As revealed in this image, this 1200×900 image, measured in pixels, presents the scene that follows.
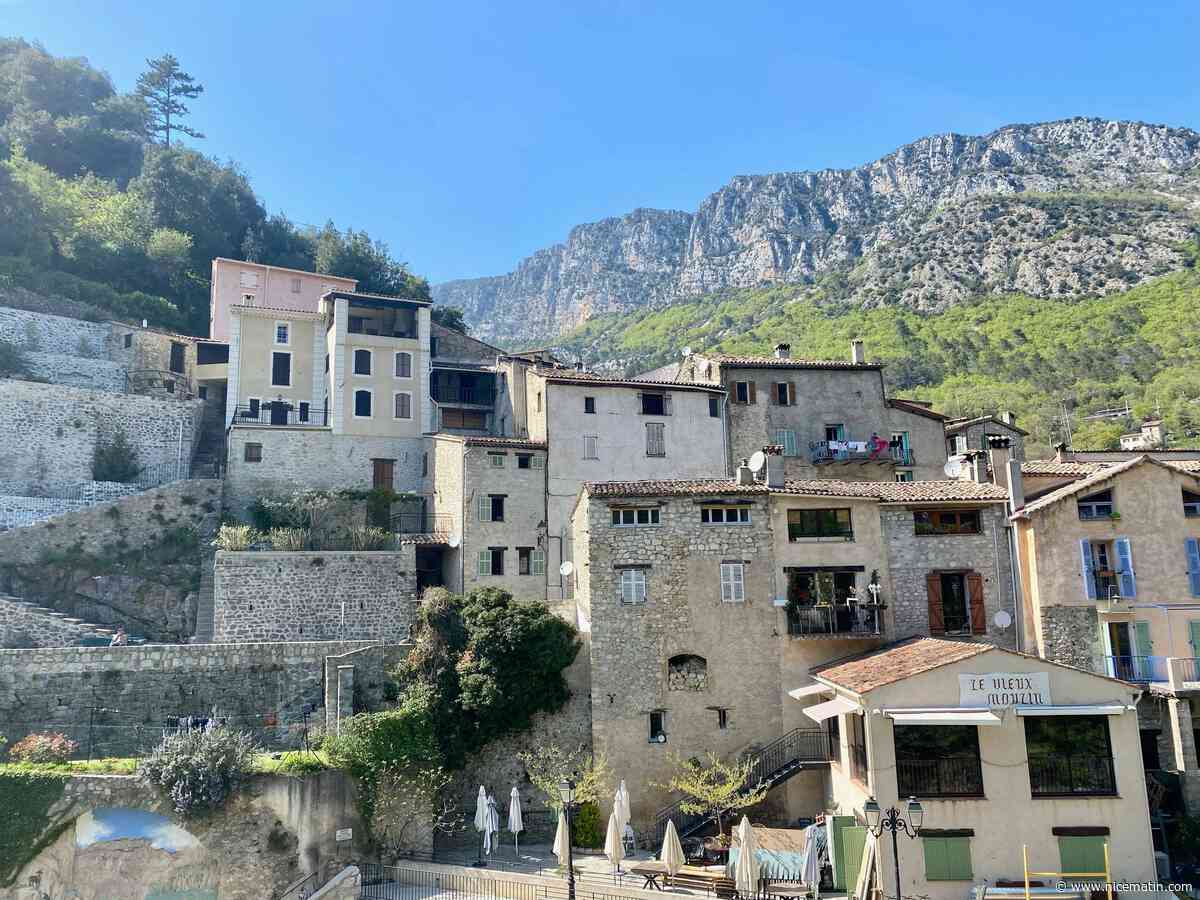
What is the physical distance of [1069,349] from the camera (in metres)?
74.8

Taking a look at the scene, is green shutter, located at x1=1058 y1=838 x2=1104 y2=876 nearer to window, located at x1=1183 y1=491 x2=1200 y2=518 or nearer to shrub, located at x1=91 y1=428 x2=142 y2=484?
window, located at x1=1183 y1=491 x2=1200 y2=518

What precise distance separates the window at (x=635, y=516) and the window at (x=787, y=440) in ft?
43.8

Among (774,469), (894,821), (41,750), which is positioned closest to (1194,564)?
(774,469)

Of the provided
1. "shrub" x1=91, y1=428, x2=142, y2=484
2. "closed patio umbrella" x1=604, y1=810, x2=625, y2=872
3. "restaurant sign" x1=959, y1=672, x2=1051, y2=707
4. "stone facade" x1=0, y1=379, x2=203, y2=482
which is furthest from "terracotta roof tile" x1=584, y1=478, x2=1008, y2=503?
"stone facade" x1=0, y1=379, x2=203, y2=482

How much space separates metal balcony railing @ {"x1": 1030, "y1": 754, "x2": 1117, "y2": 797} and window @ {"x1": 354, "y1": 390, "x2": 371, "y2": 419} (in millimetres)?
31611

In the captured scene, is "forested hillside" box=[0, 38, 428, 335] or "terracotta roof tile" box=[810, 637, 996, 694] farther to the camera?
"forested hillside" box=[0, 38, 428, 335]

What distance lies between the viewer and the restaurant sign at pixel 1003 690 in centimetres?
2259

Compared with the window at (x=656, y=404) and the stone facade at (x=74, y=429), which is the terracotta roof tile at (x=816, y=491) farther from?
the stone facade at (x=74, y=429)

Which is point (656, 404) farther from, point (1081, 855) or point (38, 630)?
point (38, 630)

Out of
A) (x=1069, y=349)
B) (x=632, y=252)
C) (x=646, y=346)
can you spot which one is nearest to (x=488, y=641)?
(x=1069, y=349)

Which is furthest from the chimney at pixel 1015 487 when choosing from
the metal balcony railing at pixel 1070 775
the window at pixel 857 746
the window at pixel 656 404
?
the window at pixel 656 404

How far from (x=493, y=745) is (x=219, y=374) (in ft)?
96.5

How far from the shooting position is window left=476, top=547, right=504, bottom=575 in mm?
34750

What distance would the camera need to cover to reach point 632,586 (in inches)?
1111
